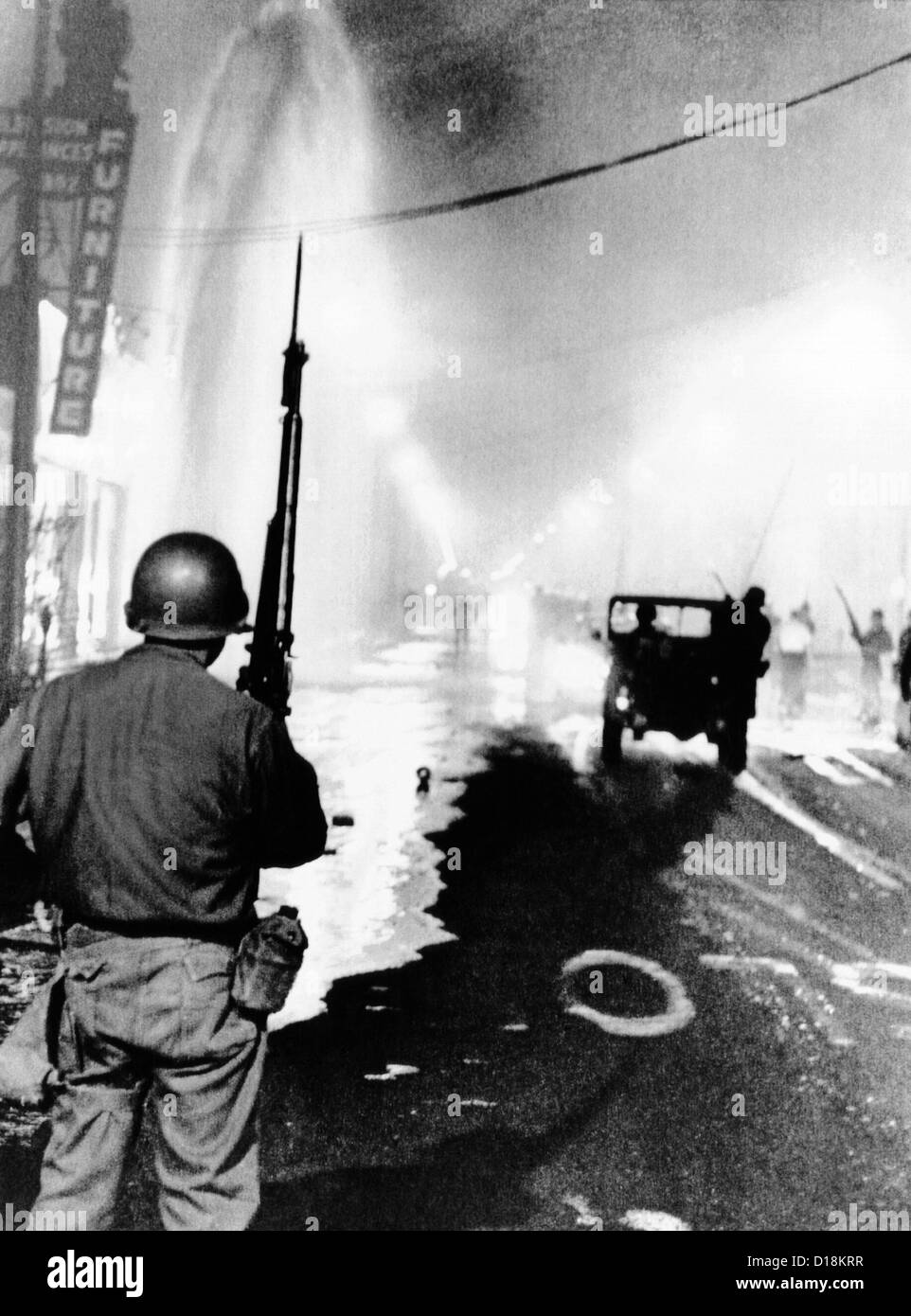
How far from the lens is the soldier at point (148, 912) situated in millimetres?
2371

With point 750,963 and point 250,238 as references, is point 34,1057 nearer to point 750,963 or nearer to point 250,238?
point 750,963

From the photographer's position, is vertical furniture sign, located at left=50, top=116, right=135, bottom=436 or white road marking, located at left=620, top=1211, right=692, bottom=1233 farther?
vertical furniture sign, located at left=50, top=116, right=135, bottom=436

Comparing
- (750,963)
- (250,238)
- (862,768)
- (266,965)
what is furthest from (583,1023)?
(250,238)

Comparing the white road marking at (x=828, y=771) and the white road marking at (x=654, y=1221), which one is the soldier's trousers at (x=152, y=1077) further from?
the white road marking at (x=828, y=771)

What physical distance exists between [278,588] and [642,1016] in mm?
3479

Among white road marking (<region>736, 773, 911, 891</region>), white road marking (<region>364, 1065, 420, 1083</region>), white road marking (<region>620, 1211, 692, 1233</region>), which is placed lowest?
white road marking (<region>736, 773, 911, 891</region>)

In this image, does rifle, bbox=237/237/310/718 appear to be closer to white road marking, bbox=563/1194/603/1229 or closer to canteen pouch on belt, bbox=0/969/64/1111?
white road marking, bbox=563/1194/603/1229

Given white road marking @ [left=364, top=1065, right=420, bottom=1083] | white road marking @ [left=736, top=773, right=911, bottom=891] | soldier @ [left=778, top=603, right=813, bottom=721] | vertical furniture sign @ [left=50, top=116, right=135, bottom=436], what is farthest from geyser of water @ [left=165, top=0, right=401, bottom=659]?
white road marking @ [left=364, top=1065, right=420, bottom=1083]

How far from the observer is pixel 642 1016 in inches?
179

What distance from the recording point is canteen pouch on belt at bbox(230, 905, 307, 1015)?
245cm

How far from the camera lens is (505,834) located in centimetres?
797

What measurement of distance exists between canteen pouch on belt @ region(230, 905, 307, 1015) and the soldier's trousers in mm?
49

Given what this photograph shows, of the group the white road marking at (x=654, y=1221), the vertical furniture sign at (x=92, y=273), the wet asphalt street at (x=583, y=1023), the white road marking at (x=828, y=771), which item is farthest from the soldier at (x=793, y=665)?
the white road marking at (x=654, y=1221)
